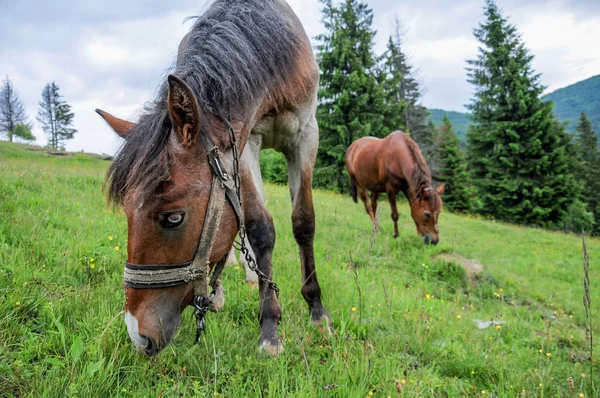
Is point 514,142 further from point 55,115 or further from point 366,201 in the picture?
point 55,115

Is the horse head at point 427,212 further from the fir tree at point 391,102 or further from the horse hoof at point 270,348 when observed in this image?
the fir tree at point 391,102

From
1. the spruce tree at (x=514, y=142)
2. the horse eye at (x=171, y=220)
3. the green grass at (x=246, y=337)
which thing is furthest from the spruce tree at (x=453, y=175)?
the horse eye at (x=171, y=220)

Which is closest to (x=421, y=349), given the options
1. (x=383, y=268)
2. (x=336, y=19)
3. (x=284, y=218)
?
(x=383, y=268)

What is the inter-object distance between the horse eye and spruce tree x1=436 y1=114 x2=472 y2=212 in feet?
90.8

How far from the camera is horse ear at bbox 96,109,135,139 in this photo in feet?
6.58

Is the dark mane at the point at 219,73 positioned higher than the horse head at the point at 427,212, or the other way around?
the dark mane at the point at 219,73

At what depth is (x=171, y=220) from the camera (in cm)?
167

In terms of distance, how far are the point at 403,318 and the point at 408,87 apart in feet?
114

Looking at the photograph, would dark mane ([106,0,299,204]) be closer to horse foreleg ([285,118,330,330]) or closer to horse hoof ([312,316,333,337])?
horse foreleg ([285,118,330,330])

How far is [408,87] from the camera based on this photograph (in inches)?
1337

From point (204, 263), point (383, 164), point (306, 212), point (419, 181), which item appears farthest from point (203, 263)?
point (383, 164)

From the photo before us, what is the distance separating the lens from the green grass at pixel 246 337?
1635 millimetres

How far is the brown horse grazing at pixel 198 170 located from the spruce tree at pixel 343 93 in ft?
56.2

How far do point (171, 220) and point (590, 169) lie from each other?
42.6 metres
